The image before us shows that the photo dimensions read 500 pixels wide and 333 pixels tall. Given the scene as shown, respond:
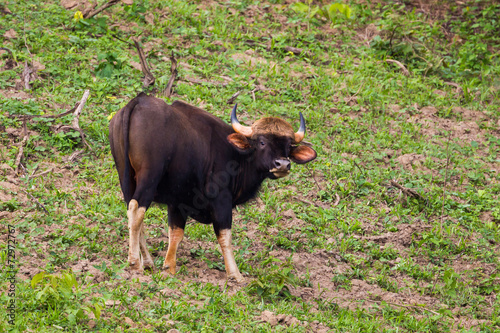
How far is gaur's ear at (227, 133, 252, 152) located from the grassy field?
114 cm

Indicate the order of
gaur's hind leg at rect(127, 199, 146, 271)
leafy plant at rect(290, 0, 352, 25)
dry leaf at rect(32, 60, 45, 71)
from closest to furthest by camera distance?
gaur's hind leg at rect(127, 199, 146, 271) → dry leaf at rect(32, 60, 45, 71) → leafy plant at rect(290, 0, 352, 25)

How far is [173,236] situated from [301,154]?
1.66 meters

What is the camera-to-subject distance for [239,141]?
6.79m

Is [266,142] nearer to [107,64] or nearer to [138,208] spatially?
[138,208]

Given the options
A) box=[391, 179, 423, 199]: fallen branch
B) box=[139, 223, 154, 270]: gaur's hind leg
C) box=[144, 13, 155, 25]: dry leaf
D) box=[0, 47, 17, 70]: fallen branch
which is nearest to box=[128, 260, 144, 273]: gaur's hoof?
box=[139, 223, 154, 270]: gaur's hind leg

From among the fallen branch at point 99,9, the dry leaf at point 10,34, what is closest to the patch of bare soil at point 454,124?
the fallen branch at point 99,9

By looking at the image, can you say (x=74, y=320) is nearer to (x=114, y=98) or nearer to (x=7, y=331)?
(x=7, y=331)

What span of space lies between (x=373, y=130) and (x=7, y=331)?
21.5 feet

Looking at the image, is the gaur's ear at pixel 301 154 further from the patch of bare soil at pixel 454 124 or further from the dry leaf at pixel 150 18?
the dry leaf at pixel 150 18

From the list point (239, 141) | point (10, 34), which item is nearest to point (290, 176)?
point (239, 141)

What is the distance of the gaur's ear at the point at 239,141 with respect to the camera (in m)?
6.76

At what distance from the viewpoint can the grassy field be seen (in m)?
5.69

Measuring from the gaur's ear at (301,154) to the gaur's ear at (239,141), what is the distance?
54cm

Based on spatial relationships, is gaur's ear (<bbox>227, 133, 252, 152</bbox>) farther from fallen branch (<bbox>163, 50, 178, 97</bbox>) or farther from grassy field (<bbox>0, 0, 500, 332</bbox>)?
fallen branch (<bbox>163, 50, 178, 97</bbox>)
